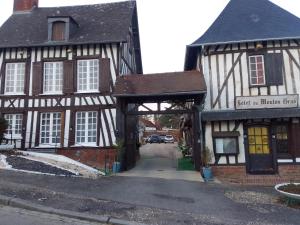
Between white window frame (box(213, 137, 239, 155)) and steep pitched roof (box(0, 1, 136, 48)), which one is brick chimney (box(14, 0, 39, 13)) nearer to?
steep pitched roof (box(0, 1, 136, 48))

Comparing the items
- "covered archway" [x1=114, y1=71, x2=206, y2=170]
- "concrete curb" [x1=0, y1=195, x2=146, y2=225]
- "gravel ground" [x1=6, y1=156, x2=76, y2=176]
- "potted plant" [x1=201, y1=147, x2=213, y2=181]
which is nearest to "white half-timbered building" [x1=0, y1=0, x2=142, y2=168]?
"covered archway" [x1=114, y1=71, x2=206, y2=170]

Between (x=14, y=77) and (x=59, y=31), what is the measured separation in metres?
2.96

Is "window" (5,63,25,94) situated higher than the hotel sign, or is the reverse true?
"window" (5,63,25,94)

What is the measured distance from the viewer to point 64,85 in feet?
48.9

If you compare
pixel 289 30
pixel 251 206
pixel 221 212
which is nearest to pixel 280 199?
pixel 251 206

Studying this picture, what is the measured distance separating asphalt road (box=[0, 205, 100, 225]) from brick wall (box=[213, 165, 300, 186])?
24.0 feet

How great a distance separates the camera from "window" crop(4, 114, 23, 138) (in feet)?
49.8

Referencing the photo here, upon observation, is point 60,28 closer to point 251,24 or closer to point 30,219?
point 251,24

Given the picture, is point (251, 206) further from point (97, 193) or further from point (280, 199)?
point (97, 193)

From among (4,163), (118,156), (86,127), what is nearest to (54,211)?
(4,163)

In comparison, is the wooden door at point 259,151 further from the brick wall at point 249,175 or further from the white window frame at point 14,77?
the white window frame at point 14,77

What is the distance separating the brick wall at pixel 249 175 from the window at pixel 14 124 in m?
8.81

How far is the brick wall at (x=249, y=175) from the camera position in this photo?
12.0 metres

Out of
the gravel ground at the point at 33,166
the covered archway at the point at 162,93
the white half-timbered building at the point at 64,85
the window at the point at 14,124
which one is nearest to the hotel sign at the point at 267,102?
the covered archway at the point at 162,93
